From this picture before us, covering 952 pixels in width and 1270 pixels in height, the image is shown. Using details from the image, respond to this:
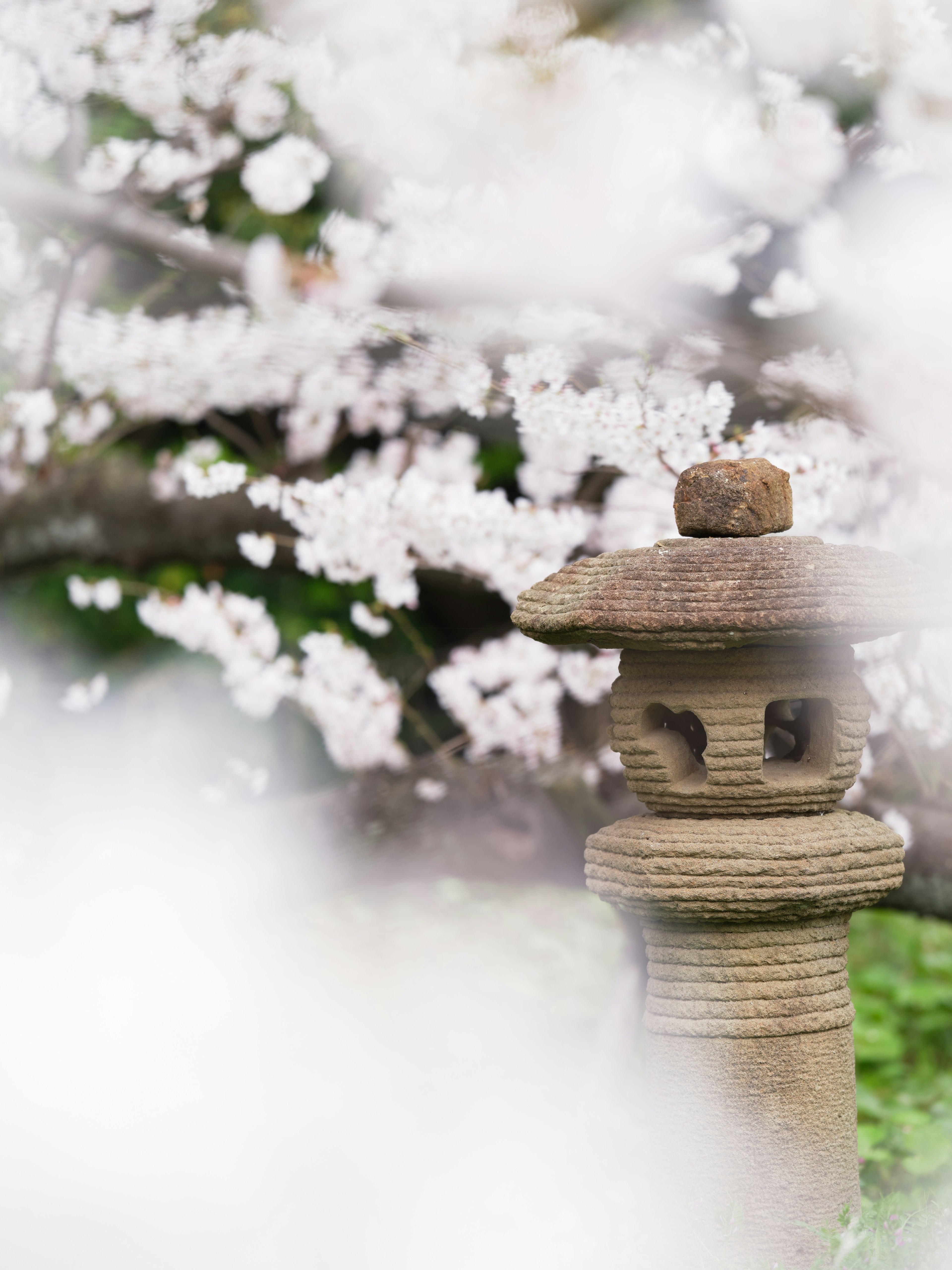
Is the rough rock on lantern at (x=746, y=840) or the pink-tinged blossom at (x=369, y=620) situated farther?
the pink-tinged blossom at (x=369, y=620)

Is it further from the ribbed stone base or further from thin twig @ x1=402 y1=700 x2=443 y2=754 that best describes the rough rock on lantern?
thin twig @ x1=402 y1=700 x2=443 y2=754

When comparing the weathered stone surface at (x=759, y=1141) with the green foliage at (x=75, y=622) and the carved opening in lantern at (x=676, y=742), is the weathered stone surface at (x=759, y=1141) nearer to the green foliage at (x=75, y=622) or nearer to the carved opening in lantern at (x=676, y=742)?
the carved opening in lantern at (x=676, y=742)

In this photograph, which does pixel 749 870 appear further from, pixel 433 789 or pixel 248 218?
pixel 248 218

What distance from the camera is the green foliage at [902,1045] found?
16.0ft

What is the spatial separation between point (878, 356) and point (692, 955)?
2423mm

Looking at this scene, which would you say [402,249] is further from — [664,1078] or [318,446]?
[664,1078]

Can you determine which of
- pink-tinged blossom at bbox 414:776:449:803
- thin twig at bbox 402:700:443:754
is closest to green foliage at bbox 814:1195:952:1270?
pink-tinged blossom at bbox 414:776:449:803

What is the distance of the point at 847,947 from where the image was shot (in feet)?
10.7

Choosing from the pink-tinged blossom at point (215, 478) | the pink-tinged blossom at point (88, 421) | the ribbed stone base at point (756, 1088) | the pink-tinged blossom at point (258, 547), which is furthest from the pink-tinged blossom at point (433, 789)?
the pink-tinged blossom at point (88, 421)

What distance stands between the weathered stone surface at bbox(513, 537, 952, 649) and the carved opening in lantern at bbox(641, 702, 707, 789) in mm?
302

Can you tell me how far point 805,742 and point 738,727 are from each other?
1.25 feet

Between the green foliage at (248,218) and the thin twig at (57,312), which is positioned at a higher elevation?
the green foliage at (248,218)

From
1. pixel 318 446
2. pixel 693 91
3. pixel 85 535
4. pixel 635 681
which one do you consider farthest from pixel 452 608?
pixel 635 681

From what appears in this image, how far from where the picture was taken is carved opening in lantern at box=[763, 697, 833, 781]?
330cm
